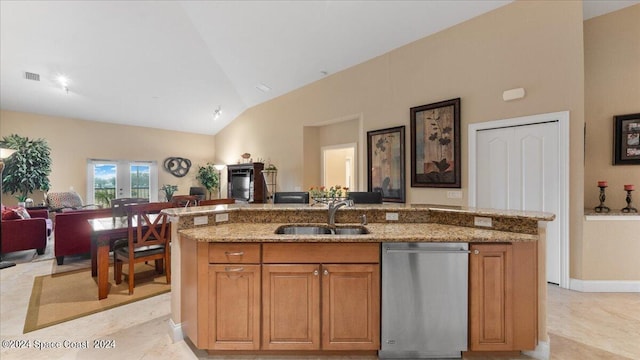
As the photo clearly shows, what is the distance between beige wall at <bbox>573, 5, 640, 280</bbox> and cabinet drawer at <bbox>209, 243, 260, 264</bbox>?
3.62m

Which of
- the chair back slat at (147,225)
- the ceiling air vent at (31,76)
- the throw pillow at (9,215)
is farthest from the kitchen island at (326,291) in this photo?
the ceiling air vent at (31,76)

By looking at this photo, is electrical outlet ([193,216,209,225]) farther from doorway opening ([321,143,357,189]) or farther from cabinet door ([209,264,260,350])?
doorway opening ([321,143,357,189])

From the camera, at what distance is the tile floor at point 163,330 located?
2.05 meters

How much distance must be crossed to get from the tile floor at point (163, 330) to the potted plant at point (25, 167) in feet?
13.9

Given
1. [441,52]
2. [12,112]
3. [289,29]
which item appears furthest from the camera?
[12,112]

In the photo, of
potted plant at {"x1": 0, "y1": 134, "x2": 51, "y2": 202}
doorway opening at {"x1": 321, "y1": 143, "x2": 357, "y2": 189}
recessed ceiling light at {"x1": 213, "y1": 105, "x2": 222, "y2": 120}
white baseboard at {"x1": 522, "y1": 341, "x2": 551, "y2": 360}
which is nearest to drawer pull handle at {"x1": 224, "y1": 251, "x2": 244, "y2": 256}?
white baseboard at {"x1": 522, "y1": 341, "x2": 551, "y2": 360}

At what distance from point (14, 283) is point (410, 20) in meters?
6.12

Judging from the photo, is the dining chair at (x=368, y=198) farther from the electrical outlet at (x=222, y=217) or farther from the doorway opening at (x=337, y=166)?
the doorway opening at (x=337, y=166)

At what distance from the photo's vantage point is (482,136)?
375 centimetres

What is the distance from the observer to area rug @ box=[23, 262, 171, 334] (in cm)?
263

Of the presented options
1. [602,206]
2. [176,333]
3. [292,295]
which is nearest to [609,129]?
[602,206]

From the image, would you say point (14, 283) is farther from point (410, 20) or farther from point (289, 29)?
point (410, 20)

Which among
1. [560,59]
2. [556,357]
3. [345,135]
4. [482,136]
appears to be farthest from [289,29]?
[556,357]

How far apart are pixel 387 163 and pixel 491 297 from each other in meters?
3.06
